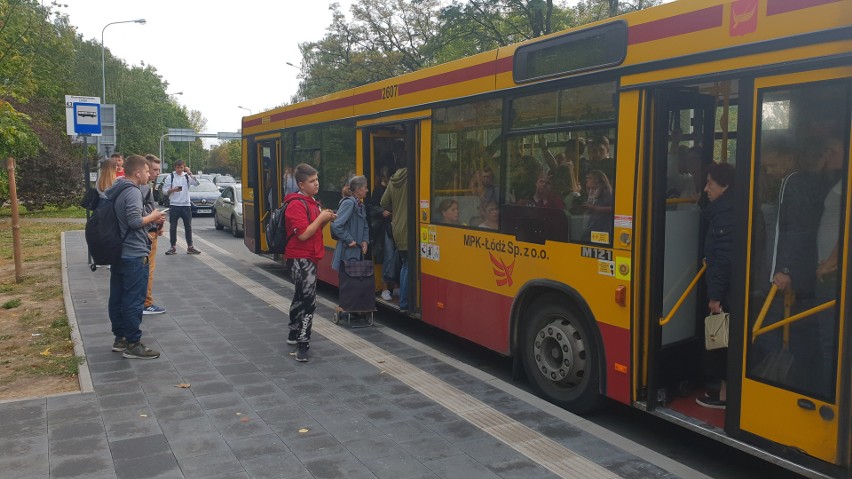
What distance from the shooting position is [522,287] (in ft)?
18.5

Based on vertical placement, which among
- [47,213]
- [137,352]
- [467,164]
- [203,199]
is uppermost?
Answer: [467,164]

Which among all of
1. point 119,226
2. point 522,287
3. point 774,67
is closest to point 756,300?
point 774,67

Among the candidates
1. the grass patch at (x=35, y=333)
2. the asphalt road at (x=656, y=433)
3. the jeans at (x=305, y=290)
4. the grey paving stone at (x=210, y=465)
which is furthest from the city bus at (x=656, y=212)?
the grass patch at (x=35, y=333)

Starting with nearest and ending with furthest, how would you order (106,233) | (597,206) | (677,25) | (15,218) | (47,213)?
(677,25) → (597,206) → (106,233) → (15,218) → (47,213)

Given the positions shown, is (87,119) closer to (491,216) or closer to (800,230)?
(491,216)

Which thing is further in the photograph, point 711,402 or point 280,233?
point 280,233

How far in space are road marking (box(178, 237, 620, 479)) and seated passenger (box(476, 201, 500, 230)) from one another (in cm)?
144

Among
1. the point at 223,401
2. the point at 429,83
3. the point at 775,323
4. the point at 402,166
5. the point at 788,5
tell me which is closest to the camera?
the point at 788,5

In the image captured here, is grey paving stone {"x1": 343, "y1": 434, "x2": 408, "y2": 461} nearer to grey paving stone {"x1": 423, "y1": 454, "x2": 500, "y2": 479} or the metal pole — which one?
grey paving stone {"x1": 423, "y1": 454, "x2": 500, "y2": 479}

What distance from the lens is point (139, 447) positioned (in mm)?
4422

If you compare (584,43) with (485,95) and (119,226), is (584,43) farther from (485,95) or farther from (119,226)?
(119,226)

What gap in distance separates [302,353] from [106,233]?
2.10 m

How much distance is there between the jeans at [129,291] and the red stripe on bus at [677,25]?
4779mm

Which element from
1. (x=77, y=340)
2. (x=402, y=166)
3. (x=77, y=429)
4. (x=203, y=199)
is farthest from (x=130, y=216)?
(x=203, y=199)
